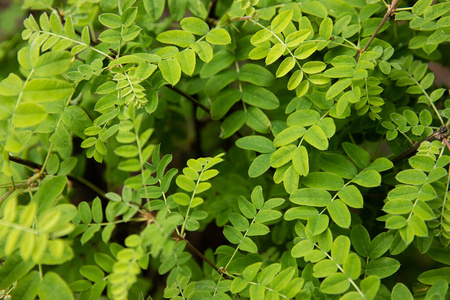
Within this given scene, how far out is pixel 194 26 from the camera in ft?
3.61

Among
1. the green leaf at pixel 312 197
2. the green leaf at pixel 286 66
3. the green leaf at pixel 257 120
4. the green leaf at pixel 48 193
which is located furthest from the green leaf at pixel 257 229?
the green leaf at pixel 48 193

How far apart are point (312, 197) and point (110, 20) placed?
0.76 m

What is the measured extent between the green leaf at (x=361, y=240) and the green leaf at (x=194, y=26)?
2.36 feet

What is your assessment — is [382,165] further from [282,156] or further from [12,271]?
[12,271]

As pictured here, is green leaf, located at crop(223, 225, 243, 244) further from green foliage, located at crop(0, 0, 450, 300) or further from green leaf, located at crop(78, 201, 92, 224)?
green leaf, located at crop(78, 201, 92, 224)

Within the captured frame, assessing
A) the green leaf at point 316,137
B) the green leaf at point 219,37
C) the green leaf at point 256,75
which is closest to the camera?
the green leaf at point 316,137

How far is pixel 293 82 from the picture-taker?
1049 millimetres

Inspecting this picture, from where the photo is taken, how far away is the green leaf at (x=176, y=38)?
42.2 inches

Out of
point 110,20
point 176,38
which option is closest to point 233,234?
point 176,38

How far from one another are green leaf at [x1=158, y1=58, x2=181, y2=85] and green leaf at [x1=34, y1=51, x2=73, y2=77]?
255 mm

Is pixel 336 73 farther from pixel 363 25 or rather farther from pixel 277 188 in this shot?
pixel 277 188

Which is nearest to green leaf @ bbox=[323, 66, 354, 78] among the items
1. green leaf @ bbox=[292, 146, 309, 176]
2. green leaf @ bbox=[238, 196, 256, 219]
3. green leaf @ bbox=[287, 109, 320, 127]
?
green leaf @ bbox=[287, 109, 320, 127]

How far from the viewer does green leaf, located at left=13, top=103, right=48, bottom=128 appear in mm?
756

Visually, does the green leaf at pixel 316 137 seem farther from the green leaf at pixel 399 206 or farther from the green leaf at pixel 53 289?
the green leaf at pixel 53 289
